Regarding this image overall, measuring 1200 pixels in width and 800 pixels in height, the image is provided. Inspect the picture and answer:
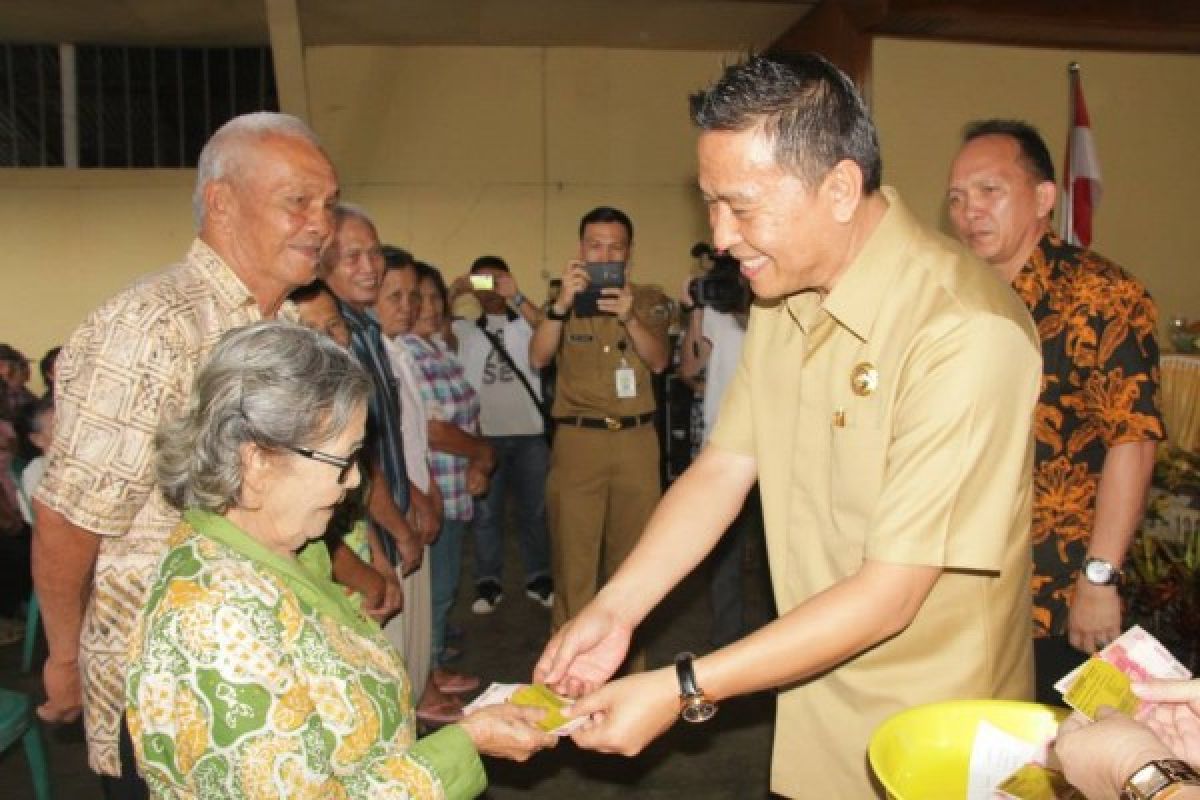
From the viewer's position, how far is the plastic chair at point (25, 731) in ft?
9.44

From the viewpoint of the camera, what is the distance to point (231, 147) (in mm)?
2232

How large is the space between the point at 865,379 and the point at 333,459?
92 cm

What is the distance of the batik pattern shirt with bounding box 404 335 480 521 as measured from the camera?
Result: 15.0 ft

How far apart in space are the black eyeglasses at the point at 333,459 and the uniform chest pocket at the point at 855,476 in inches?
33.4

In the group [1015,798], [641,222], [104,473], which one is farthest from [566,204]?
[1015,798]

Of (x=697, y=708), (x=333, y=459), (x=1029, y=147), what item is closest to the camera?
(x=697, y=708)

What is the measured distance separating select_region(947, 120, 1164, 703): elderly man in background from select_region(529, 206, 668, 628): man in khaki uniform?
90.4 inches

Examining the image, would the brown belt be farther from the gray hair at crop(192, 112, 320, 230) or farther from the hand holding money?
the hand holding money

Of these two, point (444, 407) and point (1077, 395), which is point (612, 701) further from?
point (444, 407)

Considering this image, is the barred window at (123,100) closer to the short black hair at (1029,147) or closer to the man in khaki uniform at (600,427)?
the man in khaki uniform at (600,427)

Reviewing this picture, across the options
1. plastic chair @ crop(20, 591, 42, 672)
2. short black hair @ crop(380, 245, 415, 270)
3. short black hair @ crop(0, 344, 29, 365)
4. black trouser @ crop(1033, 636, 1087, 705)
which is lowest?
plastic chair @ crop(20, 591, 42, 672)

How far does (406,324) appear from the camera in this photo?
4.26 metres

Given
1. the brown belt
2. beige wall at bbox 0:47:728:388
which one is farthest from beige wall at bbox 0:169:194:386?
the brown belt

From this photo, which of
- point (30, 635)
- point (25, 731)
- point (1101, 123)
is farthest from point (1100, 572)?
point (1101, 123)
